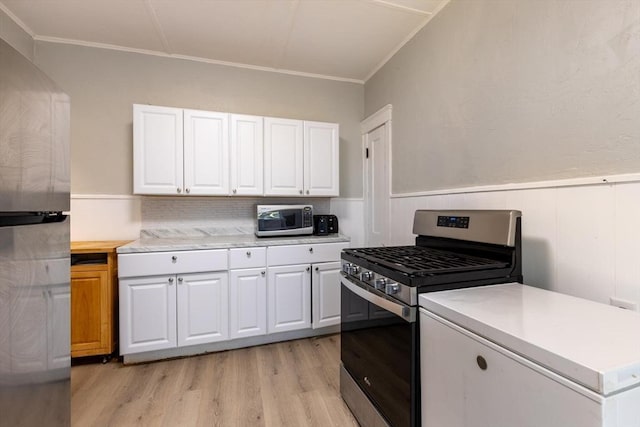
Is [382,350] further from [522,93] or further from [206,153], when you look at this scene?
[206,153]

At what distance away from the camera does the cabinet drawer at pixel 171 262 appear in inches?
82.2

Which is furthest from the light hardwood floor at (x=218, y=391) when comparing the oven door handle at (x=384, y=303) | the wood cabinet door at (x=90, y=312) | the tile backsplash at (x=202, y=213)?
the tile backsplash at (x=202, y=213)

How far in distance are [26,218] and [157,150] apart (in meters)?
1.64

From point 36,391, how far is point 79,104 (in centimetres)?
248

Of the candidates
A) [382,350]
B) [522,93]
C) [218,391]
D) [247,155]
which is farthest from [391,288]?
[247,155]

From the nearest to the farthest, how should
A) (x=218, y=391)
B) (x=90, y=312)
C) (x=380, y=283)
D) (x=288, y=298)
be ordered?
(x=380, y=283), (x=218, y=391), (x=90, y=312), (x=288, y=298)

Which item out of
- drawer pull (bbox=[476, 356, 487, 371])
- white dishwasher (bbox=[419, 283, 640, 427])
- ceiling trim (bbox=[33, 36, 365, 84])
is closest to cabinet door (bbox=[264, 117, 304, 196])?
ceiling trim (bbox=[33, 36, 365, 84])

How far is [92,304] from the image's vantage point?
2.12 meters

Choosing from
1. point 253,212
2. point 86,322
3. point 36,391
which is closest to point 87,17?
point 253,212

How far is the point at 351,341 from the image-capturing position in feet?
5.16

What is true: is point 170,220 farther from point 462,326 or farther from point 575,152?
point 575,152

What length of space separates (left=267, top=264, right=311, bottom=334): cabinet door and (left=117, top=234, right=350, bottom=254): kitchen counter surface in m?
0.23

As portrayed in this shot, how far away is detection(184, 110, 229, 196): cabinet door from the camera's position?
2436mm

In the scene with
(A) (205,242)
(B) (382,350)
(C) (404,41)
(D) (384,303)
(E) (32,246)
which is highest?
(C) (404,41)
